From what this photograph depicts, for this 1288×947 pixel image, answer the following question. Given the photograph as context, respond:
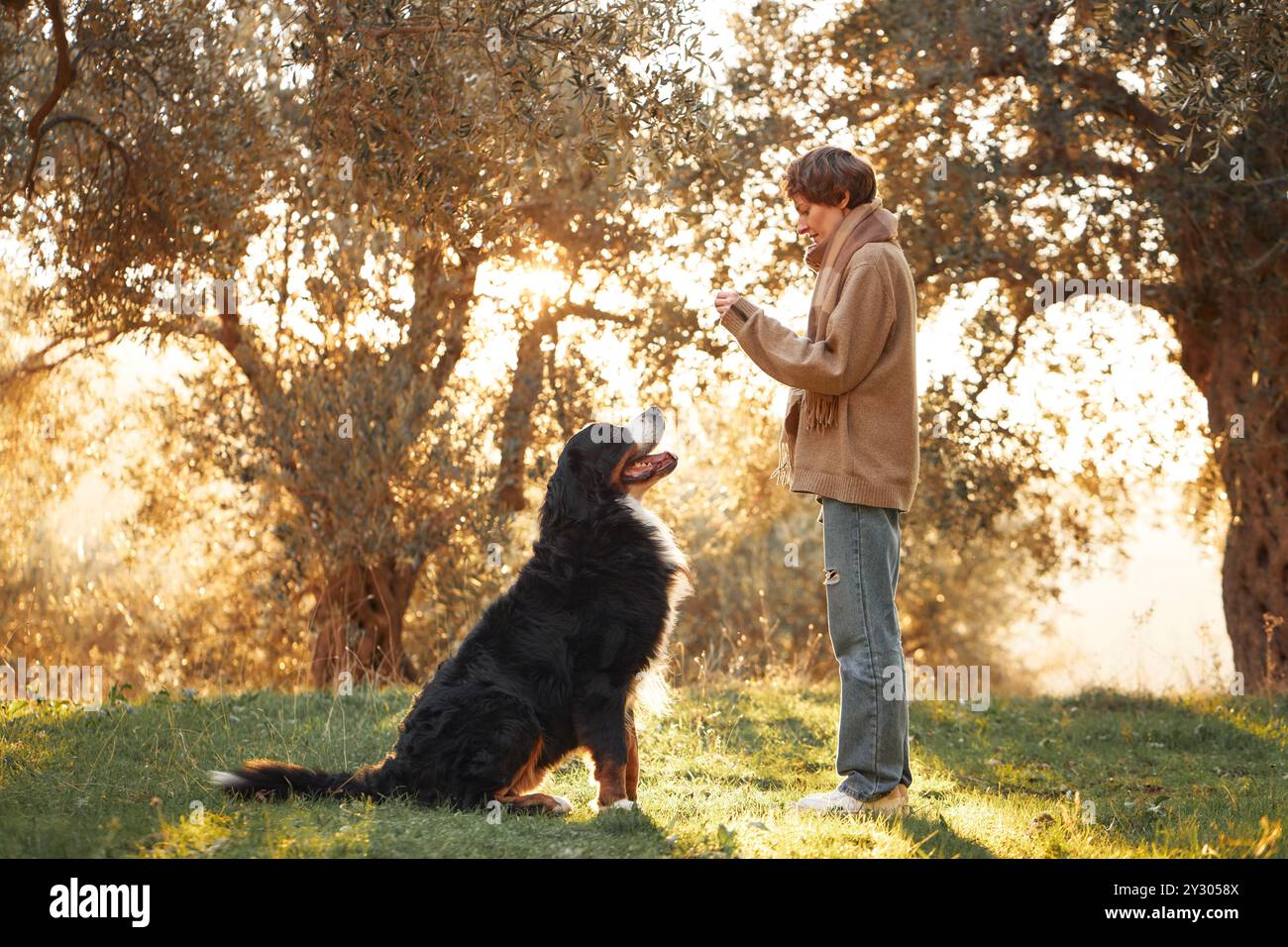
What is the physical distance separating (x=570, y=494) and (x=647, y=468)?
0.35m

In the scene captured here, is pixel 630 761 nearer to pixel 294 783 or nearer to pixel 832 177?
pixel 294 783

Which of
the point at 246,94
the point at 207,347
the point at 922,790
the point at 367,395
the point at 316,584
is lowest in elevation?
the point at 922,790

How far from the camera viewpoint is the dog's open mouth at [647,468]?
473 cm

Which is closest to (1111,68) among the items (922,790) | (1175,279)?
(1175,279)

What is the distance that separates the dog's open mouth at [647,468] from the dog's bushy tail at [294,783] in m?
1.50

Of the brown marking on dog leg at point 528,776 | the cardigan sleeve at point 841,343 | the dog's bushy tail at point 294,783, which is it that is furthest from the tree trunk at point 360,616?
the cardigan sleeve at point 841,343

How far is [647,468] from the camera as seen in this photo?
4.75 metres

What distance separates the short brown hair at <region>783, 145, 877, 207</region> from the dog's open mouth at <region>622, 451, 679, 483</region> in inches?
48.1

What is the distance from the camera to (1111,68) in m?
8.85

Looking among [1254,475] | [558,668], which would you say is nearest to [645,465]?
[558,668]

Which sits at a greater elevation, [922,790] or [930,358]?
[930,358]
